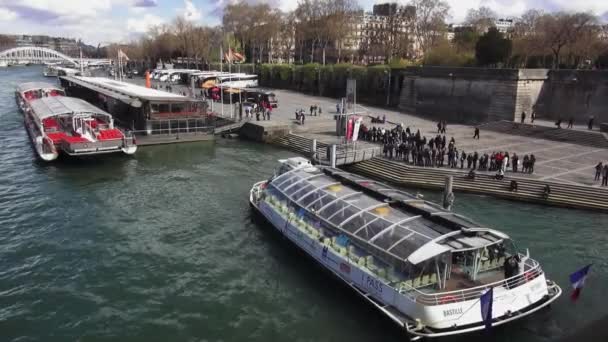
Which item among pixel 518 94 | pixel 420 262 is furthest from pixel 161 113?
pixel 518 94

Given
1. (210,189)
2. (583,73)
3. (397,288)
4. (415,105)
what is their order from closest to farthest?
(397,288)
(210,189)
(583,73)
(415,105)

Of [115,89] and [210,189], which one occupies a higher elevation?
[115,89]

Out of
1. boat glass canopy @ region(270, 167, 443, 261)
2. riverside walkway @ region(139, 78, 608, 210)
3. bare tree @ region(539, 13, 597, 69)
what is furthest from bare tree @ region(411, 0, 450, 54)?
boat glass canopy @ region(270, 167, 443, 261)

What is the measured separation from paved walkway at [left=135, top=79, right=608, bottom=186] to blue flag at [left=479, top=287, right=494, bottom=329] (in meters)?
17.8

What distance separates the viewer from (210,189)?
29.4 m

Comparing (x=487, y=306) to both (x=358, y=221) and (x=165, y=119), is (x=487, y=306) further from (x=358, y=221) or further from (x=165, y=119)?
(x=165, y=119)

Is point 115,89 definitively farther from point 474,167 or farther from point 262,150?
point 474,167

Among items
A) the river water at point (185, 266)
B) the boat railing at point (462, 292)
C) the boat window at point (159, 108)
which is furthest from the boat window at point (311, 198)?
the boat window at point (159, 108)

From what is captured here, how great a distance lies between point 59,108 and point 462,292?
126 ft

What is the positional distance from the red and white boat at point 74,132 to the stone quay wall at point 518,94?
112 feet

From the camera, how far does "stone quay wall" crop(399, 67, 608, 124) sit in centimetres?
4378

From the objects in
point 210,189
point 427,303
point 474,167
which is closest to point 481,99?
point 474,167

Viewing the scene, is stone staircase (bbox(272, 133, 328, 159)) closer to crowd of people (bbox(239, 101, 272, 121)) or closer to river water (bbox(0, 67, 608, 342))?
crowd of people (bbox(239, 101, 272, 121))

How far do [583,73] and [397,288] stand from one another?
3980 cm
